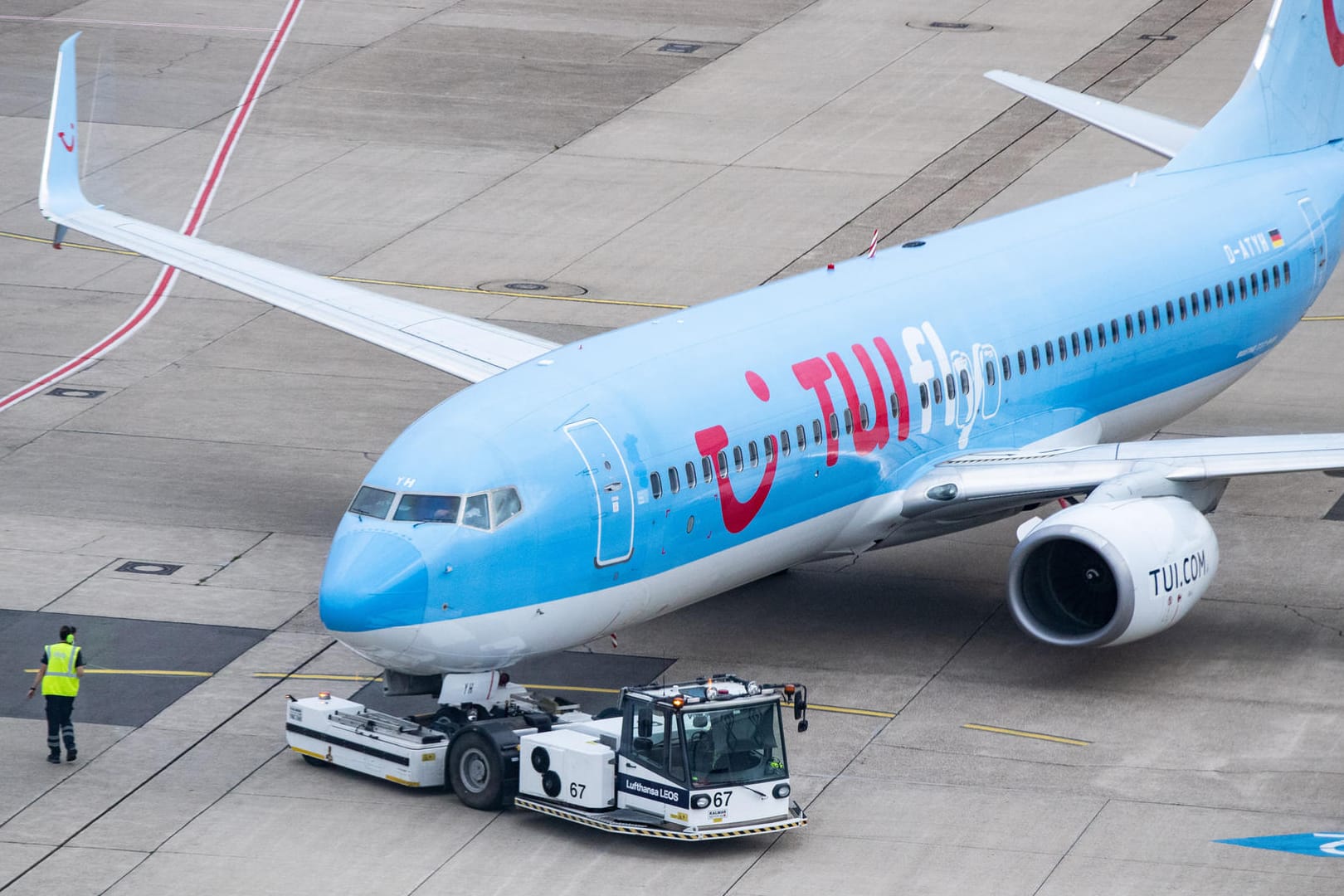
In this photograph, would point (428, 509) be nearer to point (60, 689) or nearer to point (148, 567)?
point (60, 689)

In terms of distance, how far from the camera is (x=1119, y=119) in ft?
134

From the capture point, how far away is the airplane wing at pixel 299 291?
34562 mm

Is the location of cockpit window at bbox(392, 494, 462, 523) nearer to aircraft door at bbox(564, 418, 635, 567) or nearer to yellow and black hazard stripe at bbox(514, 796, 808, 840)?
aircraft door at bbox(564, 418, 635, 567)

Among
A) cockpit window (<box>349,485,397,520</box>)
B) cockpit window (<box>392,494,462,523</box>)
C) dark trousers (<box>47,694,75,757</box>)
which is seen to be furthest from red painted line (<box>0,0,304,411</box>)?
cockpit window (<box>392,494,462,523</box>)

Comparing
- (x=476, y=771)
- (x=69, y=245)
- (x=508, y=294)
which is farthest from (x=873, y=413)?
(x=69, y=245)

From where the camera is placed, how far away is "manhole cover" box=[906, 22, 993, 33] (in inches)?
2554

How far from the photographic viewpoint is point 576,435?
89.2ft

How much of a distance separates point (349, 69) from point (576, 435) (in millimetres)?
36026

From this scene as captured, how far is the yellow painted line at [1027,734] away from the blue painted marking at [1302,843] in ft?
9.86

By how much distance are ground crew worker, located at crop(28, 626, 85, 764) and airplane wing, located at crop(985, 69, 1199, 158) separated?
20667 millimetres

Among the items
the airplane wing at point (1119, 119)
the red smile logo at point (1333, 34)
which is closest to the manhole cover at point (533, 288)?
the airplane wing at point (1119, 119)

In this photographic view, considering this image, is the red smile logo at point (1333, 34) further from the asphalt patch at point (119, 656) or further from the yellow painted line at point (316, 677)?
the asphalt patch at point (119, 656)

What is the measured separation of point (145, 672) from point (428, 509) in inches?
234

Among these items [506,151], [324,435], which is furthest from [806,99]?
[324,435]
